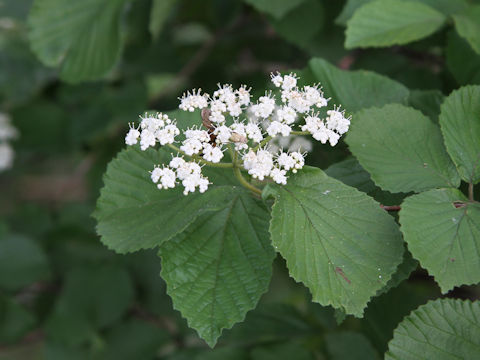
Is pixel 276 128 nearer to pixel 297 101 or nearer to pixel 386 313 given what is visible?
pixel 297 101

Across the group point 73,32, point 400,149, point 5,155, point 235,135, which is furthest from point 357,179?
point 5,155

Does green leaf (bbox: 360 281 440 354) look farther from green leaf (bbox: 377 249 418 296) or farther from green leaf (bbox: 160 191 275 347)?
green leaf (bbox: 160 191 275 347)

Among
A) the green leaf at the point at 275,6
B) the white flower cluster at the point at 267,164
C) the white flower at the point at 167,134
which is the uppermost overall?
the green leaf at the point at 275,6

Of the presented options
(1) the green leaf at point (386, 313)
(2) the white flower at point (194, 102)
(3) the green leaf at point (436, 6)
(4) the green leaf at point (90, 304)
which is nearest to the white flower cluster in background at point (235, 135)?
(2) the white flower at point (194, 102)

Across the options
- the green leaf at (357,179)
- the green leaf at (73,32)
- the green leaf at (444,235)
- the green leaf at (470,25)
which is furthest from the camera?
the green leaf at (73,32)

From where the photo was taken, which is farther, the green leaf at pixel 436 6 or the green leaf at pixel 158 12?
the green leaf at pixel 158 12

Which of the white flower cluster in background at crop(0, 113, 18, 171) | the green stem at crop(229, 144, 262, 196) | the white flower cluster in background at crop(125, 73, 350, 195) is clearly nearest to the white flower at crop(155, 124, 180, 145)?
the white flower cluster in background at crop(125, 73, 350, 195)

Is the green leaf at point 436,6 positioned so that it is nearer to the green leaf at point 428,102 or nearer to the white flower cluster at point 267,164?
the green leaf at point 428,102
